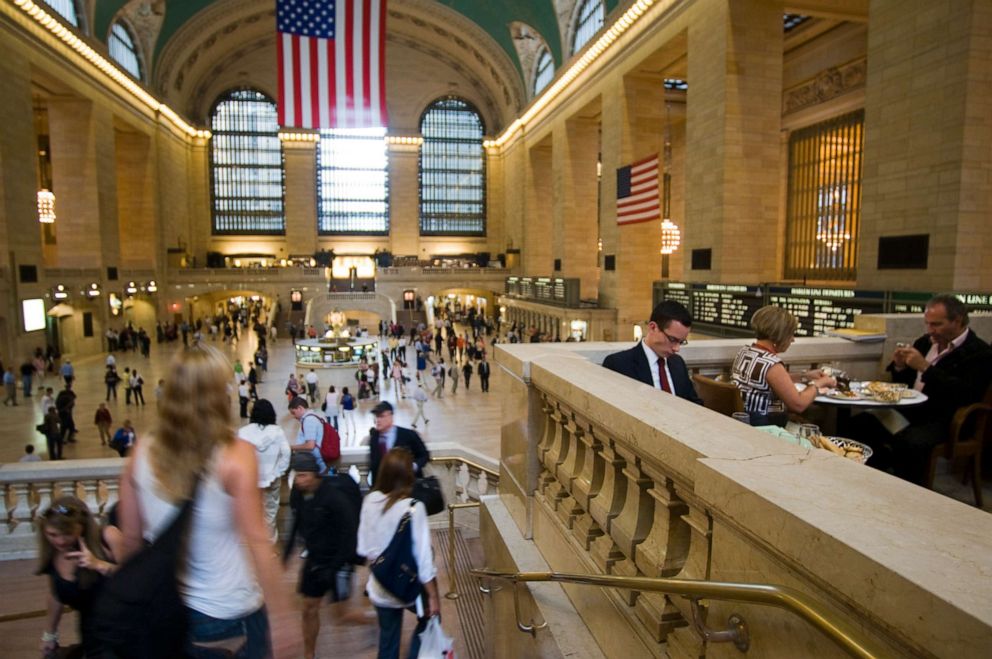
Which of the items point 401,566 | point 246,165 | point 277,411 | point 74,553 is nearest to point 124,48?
point 246,165

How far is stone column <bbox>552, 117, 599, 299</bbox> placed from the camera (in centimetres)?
2638

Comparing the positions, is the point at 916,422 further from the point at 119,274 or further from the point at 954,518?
the point at 119,274

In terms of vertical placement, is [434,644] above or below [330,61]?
below

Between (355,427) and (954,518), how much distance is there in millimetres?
12483

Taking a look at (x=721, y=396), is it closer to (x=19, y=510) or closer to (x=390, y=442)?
(x=390, y=442)

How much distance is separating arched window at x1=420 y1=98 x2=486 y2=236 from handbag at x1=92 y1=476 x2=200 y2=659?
41.8m

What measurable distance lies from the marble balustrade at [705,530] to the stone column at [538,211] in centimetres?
2995

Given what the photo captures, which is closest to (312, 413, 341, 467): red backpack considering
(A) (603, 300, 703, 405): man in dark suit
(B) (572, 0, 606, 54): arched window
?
(A) (603, 300, 703, 405): man in dark suit

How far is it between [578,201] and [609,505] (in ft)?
82.6

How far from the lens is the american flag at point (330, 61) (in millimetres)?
8562

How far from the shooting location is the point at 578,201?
26406 millimetres

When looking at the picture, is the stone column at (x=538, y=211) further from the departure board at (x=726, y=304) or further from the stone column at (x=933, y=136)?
the stone column at (x=933, y=136)

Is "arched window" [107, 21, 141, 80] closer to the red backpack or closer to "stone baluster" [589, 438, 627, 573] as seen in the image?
the red backpack

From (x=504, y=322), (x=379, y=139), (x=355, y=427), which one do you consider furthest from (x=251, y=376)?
(x=379, y=139)
